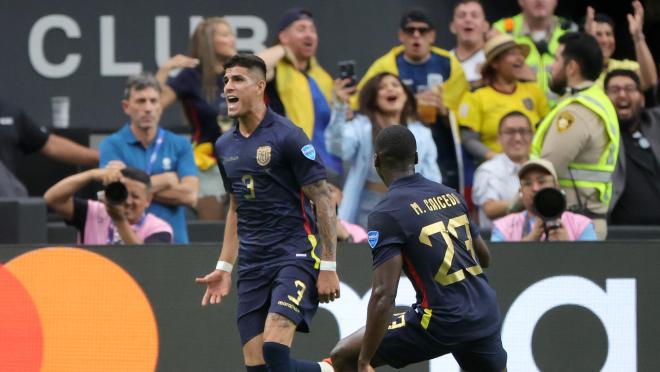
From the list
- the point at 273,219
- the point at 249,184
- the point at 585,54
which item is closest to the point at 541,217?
the point at 585,54

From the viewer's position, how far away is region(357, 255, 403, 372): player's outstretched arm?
281 inches

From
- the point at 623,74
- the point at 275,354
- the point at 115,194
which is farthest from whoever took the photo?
the point at 623,74

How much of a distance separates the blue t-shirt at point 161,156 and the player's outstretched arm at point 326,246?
2.41 meters

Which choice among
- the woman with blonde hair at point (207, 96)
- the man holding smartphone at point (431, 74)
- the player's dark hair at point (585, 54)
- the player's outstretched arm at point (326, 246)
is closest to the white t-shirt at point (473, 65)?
the man holding smartphone at point (431, 74)

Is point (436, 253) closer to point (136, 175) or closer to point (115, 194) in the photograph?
point (115, 194)

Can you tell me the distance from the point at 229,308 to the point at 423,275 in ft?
8.13

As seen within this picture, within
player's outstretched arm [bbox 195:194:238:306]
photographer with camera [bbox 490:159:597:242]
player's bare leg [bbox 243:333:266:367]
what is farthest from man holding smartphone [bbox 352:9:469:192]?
player's bare leg [bbox 243:333:266:367]

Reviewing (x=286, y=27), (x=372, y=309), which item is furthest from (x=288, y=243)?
(x=286, y=27)

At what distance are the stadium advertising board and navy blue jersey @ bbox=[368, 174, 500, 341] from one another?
6.60 feet

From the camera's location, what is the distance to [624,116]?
36.0 ft

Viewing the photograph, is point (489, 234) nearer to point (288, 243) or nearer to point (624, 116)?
point (624, 116)

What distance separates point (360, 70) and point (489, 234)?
12.8ft

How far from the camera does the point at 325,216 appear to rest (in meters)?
8.06

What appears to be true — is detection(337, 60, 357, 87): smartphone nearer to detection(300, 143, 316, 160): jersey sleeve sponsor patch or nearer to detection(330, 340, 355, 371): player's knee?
detection(300, 143, 316, 160): jersey sleeve sponsor patch
